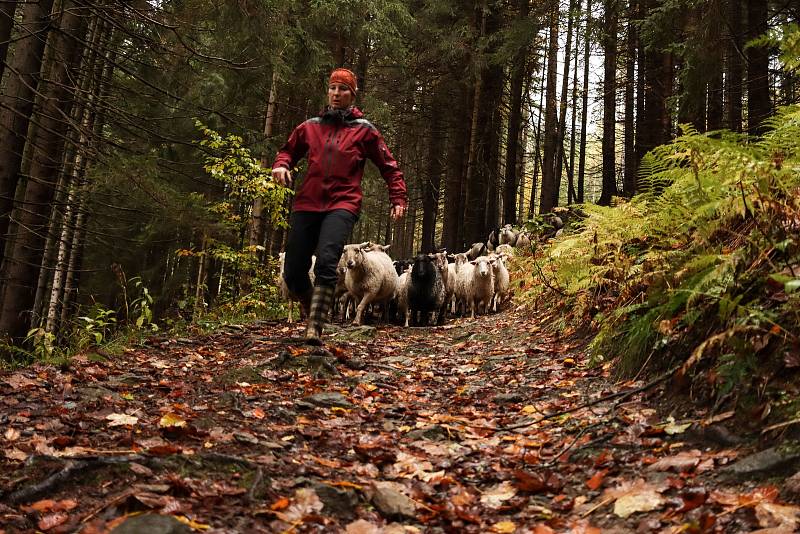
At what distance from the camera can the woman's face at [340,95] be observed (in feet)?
20.9

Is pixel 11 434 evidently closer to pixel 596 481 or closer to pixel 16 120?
pixel 596 481

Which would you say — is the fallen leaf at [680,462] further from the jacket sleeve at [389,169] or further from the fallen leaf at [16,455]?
the jacket sleeve at [389,169]

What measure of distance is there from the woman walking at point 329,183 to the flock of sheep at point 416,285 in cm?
375

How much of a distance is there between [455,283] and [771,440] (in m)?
11.1

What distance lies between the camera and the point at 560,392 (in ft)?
15.3

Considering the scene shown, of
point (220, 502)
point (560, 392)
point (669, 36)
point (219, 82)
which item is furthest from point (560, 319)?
point (219, 82)

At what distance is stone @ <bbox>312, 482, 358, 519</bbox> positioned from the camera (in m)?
2.70

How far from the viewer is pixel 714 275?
12.1 feet

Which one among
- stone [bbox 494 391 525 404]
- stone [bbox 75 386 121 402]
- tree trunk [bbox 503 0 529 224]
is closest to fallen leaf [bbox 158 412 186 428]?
stone [bbox 75 386 121 402]

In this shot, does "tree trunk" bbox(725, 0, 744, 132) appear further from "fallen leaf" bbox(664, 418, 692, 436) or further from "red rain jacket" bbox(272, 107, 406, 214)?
"fallen leaf" bbox(664, 418, 692, 436)

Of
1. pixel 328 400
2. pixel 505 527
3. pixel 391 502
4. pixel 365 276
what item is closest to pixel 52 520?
pixel 391 502

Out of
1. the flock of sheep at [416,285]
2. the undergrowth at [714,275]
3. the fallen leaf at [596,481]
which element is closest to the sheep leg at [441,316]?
the flock of sheep at [416,285]

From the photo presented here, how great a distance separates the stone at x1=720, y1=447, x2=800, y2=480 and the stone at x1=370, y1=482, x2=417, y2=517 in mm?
1465

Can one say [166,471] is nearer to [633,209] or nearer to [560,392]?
[560,392]
